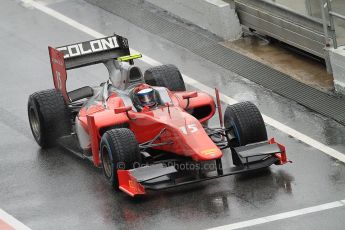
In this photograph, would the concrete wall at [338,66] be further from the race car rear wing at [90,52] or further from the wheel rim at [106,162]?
the wheel rim at [106,162]

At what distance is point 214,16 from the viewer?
2433 centimetres

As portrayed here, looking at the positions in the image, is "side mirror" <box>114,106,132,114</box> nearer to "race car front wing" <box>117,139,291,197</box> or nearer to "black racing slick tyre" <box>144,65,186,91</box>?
"race car front wing" <box>117,139,291,197</box>

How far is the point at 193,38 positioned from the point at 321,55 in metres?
3.41

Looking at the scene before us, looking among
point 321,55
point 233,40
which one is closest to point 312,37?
point 321,55

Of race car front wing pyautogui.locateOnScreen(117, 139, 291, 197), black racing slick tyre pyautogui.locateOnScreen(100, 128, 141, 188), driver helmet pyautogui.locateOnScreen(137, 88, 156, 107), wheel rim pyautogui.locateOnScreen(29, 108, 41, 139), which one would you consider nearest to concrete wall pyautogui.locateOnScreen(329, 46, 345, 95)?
race car front wing pyautogui.locateOnScreen(117, 139, 291, 197)

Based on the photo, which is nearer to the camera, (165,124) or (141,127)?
(165,124)

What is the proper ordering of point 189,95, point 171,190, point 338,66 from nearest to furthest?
point 171,190, point 189,95, point 338,66

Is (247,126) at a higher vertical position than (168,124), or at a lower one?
lower

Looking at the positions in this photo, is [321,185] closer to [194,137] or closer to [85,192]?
[194,137]

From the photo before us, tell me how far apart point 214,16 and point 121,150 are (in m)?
7.58

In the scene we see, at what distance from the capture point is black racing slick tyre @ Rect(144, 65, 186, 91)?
2002 cm

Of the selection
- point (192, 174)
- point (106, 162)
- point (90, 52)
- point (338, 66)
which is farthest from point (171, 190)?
point (338, 66)

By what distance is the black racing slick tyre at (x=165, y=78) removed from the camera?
65.7ft

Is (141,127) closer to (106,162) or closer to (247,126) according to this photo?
(106,162)
